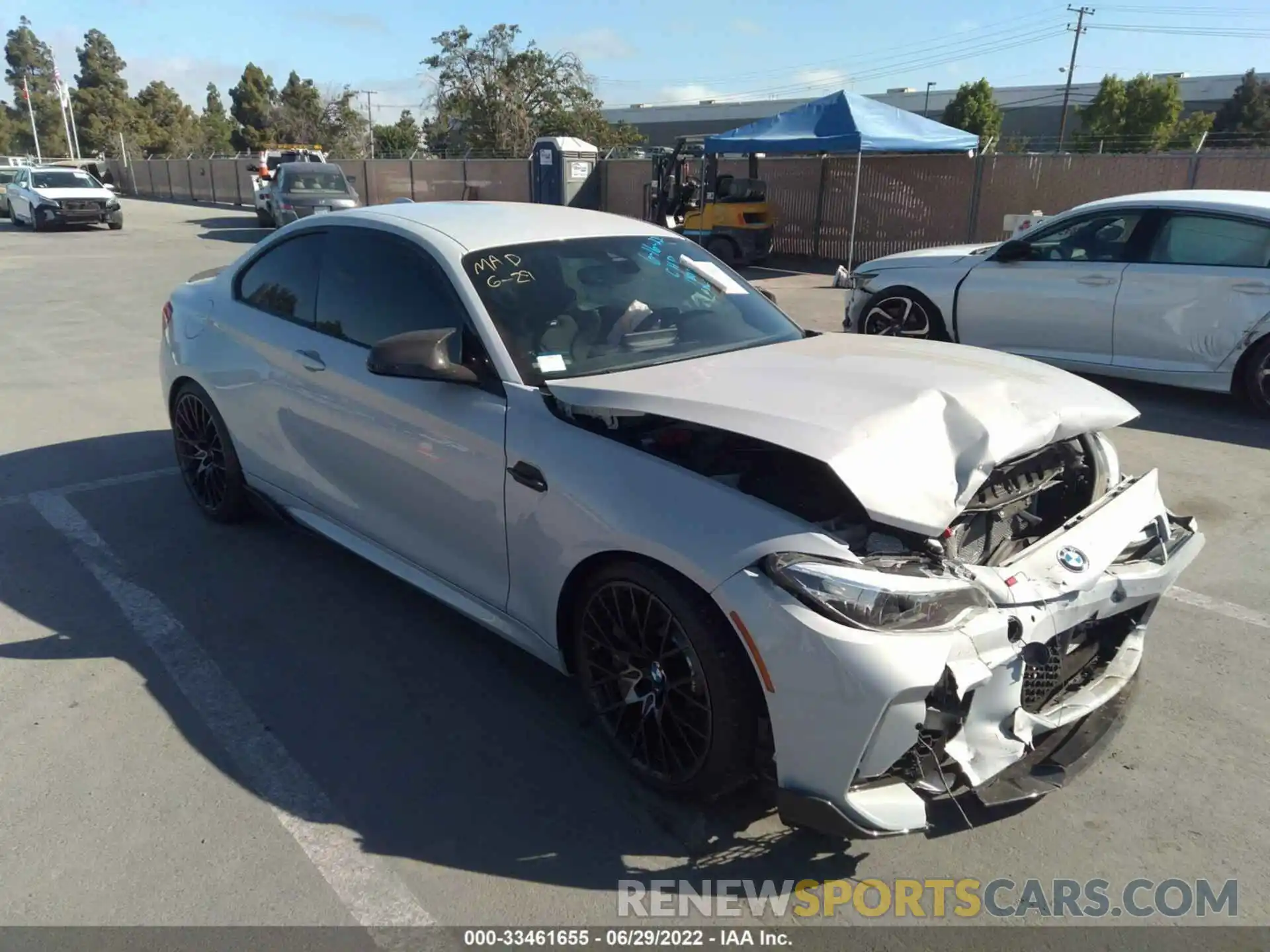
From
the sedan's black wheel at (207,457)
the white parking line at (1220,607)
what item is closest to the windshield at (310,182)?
the sedan's black wheel at (207,457)

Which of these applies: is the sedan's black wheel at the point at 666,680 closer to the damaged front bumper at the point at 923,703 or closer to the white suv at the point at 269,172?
the damaged front bumper at the point at 923,703

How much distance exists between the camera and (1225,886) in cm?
264

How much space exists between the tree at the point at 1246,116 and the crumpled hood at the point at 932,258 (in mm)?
51219

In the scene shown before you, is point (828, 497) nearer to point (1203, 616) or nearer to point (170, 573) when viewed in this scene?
point (1203, 616)

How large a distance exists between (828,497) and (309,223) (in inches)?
118


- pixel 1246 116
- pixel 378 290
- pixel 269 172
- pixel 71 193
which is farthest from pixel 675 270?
pixel 1246 116

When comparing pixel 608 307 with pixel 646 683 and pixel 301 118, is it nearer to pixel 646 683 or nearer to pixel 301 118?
pixel 646 683

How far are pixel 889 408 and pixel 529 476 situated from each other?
1157mm

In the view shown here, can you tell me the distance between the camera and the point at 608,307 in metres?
3.75

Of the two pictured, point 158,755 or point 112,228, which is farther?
point 112,228

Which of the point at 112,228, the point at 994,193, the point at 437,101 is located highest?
the point at 437,101

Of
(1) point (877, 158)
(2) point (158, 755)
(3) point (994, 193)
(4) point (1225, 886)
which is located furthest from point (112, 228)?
(4) point (1225, 886)

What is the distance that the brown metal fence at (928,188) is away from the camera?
14.8 meters

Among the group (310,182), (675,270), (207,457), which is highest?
(675,270)
